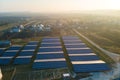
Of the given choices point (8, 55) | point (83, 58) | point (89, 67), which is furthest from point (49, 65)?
point (8, 55)

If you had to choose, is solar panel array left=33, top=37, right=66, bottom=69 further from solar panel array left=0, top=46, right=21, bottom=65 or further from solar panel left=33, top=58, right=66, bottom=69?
solar panel array left=0, top=46, right=21, bottom=65

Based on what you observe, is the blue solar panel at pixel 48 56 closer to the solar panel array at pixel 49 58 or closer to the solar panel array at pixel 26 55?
the solar panel array at pixel 49 58

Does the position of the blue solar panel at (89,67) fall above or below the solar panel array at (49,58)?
below

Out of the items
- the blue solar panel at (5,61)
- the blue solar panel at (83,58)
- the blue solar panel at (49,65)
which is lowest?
the blue solar panel at (5,61)

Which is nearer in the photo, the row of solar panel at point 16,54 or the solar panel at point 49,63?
the solar panel at point 49,63

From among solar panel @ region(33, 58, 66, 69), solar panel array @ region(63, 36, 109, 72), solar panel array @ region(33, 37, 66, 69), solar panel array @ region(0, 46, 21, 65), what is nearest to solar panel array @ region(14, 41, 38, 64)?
solar panel array @ region(0, 46, 21, 65)

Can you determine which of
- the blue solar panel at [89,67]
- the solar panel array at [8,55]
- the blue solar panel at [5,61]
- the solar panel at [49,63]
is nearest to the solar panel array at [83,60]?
the blue solar panel at [89,67]

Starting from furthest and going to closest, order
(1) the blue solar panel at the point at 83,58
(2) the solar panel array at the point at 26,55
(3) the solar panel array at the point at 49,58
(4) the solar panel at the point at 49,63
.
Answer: (2) the solar panel array at the point at 26,55 < (1) the blue solar panel at the point at 83,58 < (3) the solar panel array at the point at 49,58 < (4) the solar panel at the point at 49,63

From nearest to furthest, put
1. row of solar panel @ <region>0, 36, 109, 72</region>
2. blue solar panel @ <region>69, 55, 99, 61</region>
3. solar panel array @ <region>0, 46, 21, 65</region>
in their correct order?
row of solar panel @ <region>0, 36, 109, 72</region> → blue solar panel @ <region>69, 55, 99, 61</region> → solar panel array @ <region>0, 46, 21, 65</region>

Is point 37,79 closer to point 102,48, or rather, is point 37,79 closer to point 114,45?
point 102,48

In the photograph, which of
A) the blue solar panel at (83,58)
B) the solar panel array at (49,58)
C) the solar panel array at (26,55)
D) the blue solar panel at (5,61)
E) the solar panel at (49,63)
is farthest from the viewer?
the solar panel array at (26,55)
